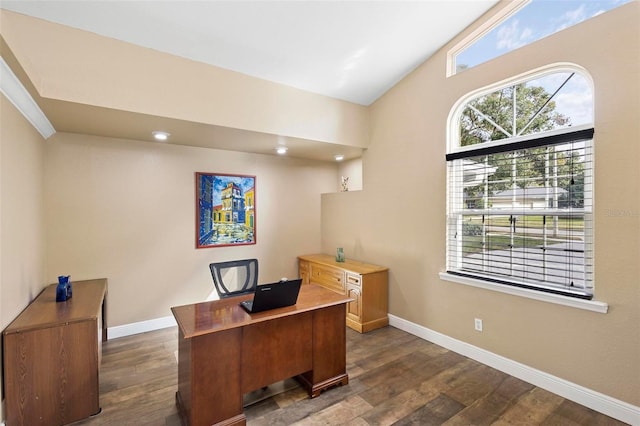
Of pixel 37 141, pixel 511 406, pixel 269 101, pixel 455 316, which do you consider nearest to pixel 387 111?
pixel 269 101

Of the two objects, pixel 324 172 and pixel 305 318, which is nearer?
pixel 305 318

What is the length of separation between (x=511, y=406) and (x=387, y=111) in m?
3.27

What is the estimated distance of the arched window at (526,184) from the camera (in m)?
2.32

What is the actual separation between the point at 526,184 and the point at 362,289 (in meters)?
2.02

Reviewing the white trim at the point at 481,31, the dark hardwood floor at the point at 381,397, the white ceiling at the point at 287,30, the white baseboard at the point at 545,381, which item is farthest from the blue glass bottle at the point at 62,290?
the white trim at the point at 481,31

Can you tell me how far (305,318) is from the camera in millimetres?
2295

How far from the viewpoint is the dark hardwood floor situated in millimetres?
2090

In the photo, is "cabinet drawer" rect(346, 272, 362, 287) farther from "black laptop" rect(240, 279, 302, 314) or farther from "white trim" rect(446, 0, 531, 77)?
"white trim" rect(446, 0, 531, 77)

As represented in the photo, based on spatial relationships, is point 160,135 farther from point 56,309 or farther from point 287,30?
point 56,309

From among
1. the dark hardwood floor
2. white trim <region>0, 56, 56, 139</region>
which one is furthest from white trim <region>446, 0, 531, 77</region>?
white trim <region>0, 56, 56, 139</region>

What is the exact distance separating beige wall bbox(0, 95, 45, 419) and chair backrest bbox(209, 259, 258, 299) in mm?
1387

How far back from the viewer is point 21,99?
2.15 meters

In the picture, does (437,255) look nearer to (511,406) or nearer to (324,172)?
(511,406)

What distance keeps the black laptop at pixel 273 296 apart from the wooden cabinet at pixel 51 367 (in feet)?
3.71
